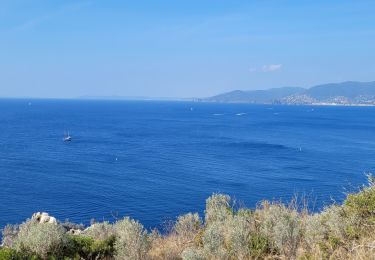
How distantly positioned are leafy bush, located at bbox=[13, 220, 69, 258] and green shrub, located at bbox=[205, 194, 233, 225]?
6220 millimetres

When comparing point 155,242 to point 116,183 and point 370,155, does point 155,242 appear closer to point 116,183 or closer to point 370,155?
point 116,183

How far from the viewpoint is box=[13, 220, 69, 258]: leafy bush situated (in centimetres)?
1110

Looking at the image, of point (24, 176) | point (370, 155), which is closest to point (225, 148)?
point (370, 155)

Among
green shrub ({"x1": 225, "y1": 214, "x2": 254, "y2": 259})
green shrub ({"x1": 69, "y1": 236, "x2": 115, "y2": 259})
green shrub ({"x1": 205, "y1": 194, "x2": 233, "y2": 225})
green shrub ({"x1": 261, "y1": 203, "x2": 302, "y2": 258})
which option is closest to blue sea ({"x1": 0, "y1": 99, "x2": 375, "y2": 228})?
green shrub ({"x1": 205, "y1": 194, "x2": 233, "y2": 225})

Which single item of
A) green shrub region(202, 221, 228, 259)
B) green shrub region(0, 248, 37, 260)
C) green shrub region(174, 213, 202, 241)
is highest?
green shrub region(0, 248, 37, 260)

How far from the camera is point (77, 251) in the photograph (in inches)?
484

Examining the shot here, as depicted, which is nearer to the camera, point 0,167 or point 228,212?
point 228,212

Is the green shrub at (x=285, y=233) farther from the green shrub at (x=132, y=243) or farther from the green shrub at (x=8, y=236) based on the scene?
the green shrub at (x=8, y=236)

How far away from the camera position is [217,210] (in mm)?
16203

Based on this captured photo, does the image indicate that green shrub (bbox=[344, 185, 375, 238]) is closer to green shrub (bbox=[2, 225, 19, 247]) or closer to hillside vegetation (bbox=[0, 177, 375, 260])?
hillside vegetation (bbox=[0, 177, 375, 260])

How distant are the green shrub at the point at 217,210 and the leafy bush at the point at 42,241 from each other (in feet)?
20.4

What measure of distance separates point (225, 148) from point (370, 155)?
2969 centimetres

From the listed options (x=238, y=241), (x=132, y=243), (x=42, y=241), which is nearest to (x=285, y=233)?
(x=238, y=241)

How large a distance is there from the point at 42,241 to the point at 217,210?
726cm
